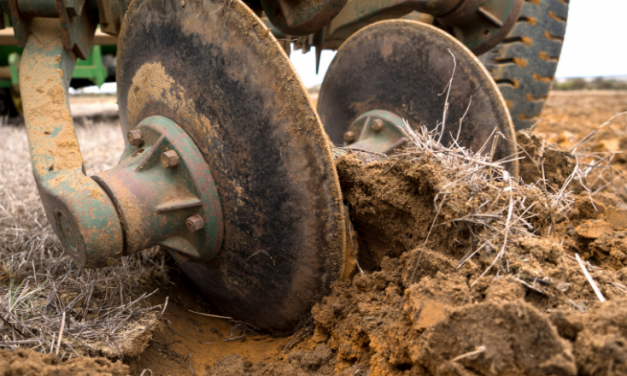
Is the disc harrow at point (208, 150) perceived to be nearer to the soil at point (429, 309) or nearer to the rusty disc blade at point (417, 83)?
the rusty disc blade at point (417, 83)

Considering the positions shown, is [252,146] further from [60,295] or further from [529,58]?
[529,58]

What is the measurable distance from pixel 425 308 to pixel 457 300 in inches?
3.3

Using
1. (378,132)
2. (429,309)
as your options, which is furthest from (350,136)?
(429,309)

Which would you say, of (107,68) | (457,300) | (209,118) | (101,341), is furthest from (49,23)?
(107,68)

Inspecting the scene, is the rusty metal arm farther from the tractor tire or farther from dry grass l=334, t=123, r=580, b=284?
the tractor tire

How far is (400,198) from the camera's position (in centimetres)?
148

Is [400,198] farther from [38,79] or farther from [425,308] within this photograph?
[38,79]

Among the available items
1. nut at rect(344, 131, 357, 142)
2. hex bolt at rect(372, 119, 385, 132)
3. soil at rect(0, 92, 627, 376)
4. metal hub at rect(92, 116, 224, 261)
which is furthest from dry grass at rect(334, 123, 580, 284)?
nut at rect(344, 131, 357, 142)

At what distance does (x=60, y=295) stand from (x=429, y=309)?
4.68 feet

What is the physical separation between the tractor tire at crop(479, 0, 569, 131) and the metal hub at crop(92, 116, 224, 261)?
2231mm

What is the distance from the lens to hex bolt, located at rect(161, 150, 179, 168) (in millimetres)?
1521

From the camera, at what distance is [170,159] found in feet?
4.99

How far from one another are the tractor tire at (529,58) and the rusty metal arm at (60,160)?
254 cm

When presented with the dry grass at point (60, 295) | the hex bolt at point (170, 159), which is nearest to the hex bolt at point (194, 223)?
the hex bolt at point (170, 159)
